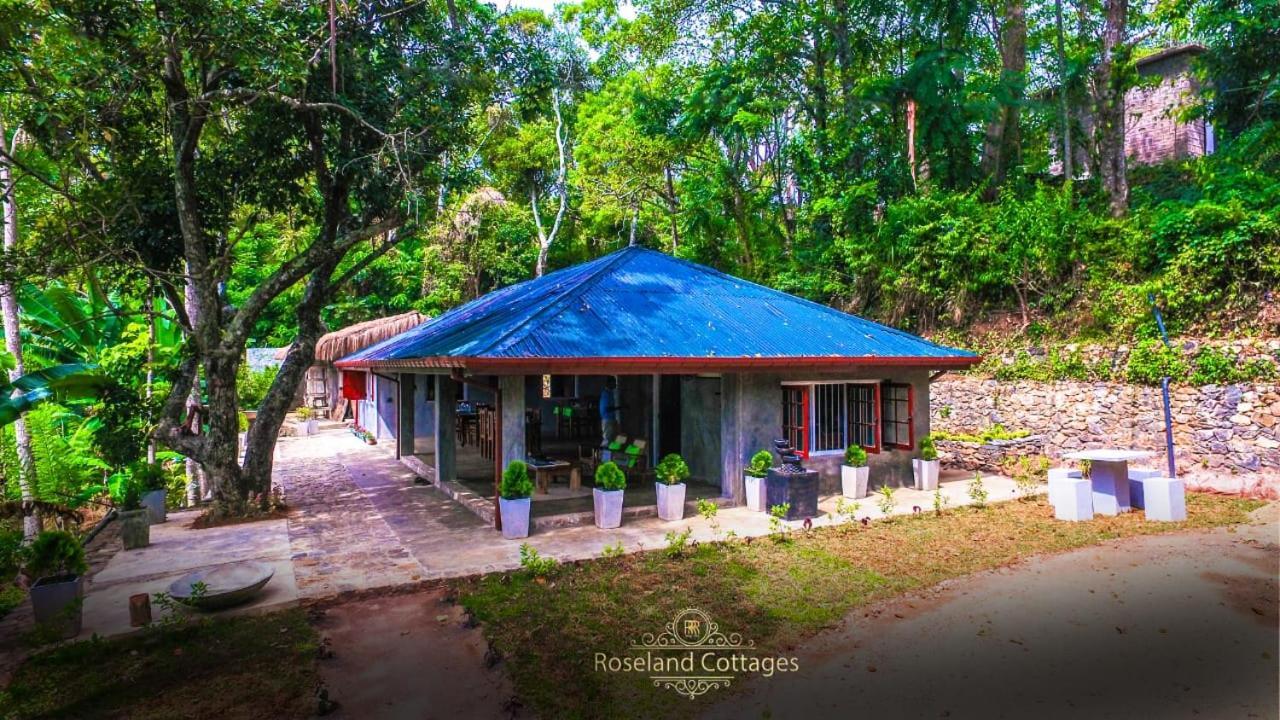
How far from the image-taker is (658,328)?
9.72m

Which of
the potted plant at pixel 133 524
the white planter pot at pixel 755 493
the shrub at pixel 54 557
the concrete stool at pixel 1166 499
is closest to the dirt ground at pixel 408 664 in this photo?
the shrub at pixel 54 557

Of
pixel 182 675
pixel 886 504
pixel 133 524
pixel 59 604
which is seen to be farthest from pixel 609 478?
pixel 133 524

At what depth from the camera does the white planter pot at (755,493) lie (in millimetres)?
9570

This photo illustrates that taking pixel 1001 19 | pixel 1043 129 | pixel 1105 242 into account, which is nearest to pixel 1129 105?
pixel 1043 129

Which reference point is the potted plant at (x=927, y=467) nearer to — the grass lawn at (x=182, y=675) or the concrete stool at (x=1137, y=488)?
the concrete stool at (x=1137, y=488)

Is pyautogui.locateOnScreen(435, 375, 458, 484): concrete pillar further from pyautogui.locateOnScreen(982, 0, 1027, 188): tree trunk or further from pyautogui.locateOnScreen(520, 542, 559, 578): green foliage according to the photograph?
pyautogui.locateOnScreen(982, 0, 1027, 188): tree trunk

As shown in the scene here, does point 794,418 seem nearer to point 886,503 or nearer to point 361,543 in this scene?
point 886,503

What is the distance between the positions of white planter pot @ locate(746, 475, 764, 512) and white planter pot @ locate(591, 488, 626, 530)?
7.05 ft

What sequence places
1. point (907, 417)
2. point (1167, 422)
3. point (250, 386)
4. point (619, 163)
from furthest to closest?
point (619, 163) < point (250, 386) < point (907, 417) < point (1167, 422)

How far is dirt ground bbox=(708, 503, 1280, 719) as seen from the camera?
171 inches

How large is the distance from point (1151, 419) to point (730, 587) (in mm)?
9358

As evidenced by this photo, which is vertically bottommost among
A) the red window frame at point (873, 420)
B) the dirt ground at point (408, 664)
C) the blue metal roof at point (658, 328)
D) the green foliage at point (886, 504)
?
the dirt ground at point (408, 664)

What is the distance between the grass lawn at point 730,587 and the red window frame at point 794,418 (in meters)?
1.84

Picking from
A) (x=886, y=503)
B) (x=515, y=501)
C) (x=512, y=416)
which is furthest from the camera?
(x=886, y=503)
